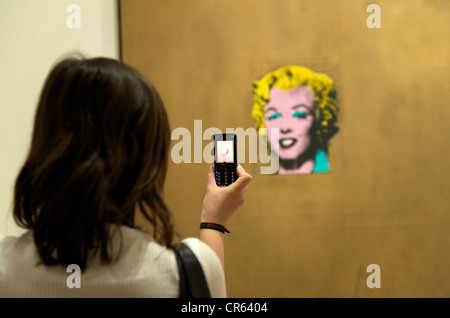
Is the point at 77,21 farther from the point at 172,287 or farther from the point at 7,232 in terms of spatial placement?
the point at 172,287

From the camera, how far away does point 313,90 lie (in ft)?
6.79

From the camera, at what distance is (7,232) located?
1.66 meters

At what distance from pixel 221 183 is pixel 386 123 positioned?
1163mm

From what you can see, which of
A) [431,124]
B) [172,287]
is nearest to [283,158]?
[431,124]

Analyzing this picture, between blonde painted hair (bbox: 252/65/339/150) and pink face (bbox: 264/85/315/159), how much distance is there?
0.08ft

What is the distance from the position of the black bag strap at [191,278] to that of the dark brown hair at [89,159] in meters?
0.06

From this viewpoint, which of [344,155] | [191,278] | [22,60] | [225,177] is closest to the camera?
[191,278]

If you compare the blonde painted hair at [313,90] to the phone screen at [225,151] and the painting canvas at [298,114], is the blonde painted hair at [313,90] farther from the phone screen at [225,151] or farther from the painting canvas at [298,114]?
the phone screen at [225,151]

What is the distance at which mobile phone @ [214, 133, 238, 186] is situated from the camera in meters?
1.20

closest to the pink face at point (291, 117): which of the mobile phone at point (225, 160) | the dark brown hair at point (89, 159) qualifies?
the mobile phone at point (225, 160)

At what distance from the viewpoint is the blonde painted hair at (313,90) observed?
205cm

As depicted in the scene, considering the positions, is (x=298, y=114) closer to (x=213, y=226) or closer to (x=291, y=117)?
(x=291, y=117)

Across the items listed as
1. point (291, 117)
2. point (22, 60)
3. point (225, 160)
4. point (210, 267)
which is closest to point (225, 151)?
point (225, 160)

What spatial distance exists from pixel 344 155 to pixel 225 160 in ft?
3.20
